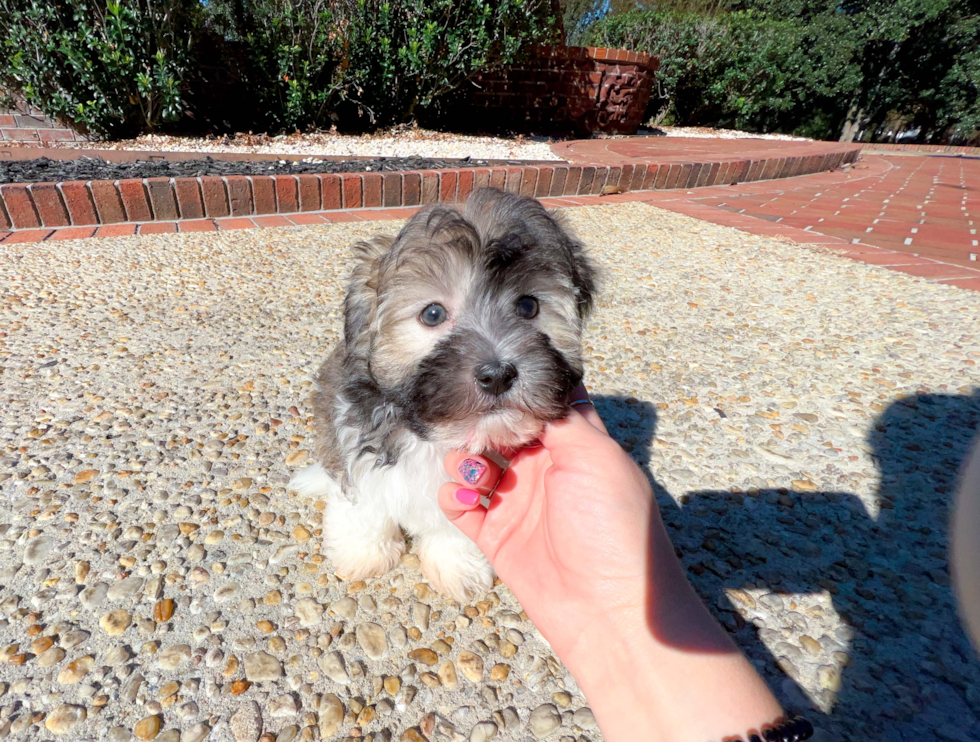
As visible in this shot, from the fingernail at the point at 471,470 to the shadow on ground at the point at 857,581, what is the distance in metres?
0.98

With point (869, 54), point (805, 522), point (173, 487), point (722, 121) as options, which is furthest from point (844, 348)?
point (869, 54)

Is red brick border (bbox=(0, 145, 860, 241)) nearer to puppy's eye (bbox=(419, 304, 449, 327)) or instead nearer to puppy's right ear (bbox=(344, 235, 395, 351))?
puppy's right ear (bbox=(344, 235, 395, 351))

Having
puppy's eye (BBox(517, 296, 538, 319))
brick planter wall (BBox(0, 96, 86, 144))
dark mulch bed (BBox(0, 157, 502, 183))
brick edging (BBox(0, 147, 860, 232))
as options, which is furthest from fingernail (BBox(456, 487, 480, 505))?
brick planter wall (BBox(0, 96, 86, 144))

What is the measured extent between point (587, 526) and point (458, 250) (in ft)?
3.22

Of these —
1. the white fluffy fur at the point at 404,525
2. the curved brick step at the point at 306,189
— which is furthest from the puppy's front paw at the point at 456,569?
the curved brick step at the point at 306,189

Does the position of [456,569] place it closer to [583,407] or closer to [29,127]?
[583,407]

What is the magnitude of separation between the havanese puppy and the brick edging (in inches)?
101

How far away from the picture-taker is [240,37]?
7.95m

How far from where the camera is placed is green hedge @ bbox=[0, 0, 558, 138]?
644cm

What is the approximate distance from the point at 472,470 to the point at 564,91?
430 inches

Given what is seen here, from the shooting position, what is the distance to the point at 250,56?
7660 mm

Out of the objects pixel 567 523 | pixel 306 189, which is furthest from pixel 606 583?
pixel 306 189

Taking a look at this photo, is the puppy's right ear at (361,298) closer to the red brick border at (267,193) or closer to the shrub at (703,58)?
the red brick border at (267,193)

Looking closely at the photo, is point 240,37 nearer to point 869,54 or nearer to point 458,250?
point 458,250
